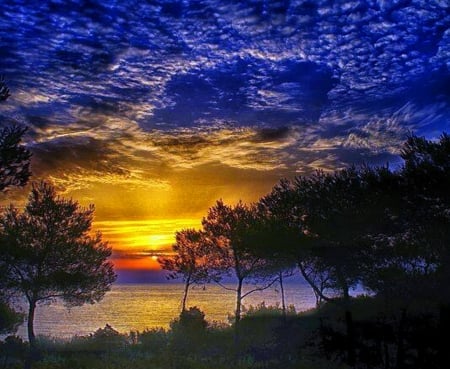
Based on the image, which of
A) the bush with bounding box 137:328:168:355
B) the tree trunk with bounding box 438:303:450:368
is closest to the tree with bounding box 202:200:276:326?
the bush with bounding box 137:328:168:355

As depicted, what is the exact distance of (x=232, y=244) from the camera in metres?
47.2

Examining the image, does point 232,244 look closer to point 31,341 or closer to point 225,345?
point 225,345

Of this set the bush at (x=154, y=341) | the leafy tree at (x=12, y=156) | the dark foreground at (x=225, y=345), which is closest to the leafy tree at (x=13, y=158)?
the leafy tree at (x=12, y=156)

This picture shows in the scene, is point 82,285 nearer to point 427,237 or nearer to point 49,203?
point 49,203

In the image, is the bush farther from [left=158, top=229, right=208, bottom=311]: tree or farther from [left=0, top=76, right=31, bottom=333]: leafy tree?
[left=0, top=76, right=31, bottom=333]: leafy tree

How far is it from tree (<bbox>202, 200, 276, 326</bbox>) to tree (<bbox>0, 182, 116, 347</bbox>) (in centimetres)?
1440

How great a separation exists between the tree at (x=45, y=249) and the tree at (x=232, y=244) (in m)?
14.4

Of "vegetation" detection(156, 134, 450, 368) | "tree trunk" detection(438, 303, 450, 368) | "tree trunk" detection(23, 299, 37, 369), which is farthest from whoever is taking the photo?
"tree trunk" detection(23, 299, 37, 369)

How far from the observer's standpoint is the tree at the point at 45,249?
36969 mm

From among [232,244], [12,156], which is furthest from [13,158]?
[232,244]

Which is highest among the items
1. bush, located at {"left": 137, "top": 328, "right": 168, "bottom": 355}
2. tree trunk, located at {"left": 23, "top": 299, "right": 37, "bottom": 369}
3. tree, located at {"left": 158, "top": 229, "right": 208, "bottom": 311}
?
tree, located at {"left": 158, "top": 229, "right": 208, "bottom": 311}

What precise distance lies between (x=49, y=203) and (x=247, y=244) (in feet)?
61.5

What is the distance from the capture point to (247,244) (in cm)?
4325

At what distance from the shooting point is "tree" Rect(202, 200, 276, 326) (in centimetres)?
4619
